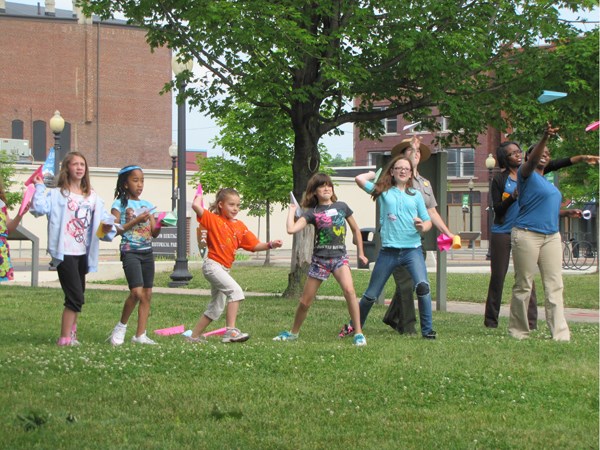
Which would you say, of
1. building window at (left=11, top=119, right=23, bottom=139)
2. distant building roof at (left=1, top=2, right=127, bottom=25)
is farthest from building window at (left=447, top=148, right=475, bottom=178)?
building window at (left=11, top=119, right=23, bottom=139)

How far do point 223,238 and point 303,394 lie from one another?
3092 mm

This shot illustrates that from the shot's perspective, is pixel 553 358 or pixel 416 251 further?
pixel 416 251

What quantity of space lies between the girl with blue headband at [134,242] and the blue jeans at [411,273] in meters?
2.20

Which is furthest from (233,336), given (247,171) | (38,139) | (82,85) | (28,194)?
(38,139)

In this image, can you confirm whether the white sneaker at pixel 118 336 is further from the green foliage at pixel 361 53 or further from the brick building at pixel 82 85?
the brick building at pixel 82 85

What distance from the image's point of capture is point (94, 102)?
65000 millimetres

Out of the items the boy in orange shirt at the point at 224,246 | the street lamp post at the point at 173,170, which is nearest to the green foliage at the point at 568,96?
the boy in orange shirt at the point at 224,246

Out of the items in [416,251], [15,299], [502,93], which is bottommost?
[15,299]

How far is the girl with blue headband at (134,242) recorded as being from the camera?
9250 mm

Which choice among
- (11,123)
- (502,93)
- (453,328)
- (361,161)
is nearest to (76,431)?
(453,328)

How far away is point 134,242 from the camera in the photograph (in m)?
9.28

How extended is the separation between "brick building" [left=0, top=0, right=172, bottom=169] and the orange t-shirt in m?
56.3

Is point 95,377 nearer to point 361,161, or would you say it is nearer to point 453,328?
point 453,328

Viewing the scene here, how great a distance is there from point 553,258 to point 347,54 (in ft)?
21.6
